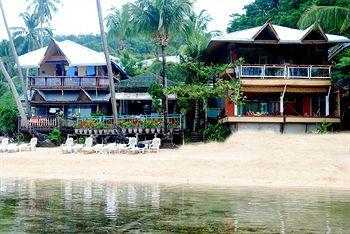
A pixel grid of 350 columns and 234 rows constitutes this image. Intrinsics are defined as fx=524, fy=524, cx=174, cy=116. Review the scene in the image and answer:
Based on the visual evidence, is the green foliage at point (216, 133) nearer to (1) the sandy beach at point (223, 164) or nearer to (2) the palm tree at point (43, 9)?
(1) the sandy beach at point (223, 164)

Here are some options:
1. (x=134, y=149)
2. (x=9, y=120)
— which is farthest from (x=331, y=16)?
(x=9, y=120)

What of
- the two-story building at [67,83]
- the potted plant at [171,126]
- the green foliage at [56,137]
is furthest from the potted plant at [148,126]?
the two-story building at [67,83]

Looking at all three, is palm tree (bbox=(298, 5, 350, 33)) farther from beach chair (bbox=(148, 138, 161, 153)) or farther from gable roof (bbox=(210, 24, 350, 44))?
beach chair (bbox=(148, 138, 161, 153))

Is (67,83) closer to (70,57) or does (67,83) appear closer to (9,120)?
(70,57)

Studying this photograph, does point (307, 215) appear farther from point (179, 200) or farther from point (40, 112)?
point (40, 112)

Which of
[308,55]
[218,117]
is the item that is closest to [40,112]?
[218,117]

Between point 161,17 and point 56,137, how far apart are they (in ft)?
33.5

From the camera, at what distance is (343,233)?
407 inches

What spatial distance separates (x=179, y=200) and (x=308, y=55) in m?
21.9

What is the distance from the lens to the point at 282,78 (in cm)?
3186

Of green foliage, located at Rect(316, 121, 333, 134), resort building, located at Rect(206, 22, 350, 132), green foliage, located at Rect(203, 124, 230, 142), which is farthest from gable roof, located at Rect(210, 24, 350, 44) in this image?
green foliage, located at Rect(203, 124, 230, 142)

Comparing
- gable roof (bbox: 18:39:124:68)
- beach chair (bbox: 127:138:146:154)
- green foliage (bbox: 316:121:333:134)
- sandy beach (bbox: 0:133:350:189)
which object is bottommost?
sandy beach (bbox: 0:133:350:189)

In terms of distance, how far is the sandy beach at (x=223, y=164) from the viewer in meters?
21.0

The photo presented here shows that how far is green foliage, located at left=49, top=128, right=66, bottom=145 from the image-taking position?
1321 inches
